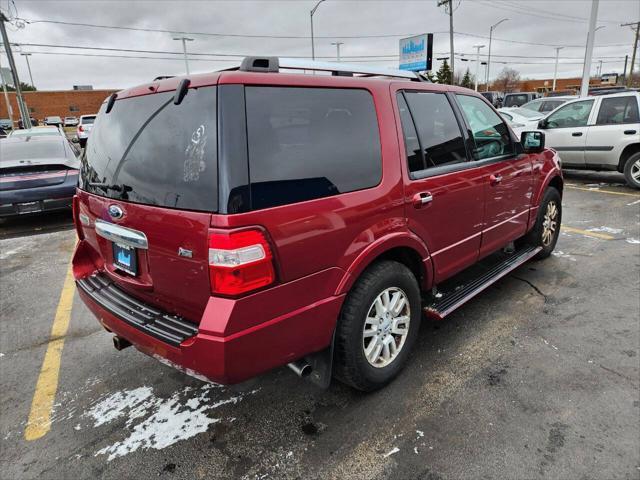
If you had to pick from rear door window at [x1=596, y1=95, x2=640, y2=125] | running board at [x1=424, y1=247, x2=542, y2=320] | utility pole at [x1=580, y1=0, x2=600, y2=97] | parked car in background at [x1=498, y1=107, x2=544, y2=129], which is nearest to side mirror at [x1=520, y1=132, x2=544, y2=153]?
running board at [x1=424, y1=247, x2=542, y2=320]

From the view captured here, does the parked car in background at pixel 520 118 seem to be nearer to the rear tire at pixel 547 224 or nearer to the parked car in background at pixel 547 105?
the parked car in background at pixel 547 105

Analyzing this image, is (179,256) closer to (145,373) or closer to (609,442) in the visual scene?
(145,373)

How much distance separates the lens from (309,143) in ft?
7.17

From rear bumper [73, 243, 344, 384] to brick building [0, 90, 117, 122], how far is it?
64.9 m

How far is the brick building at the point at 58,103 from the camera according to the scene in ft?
191

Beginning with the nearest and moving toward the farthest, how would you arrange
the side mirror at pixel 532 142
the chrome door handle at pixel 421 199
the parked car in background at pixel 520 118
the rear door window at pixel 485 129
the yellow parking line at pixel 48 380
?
1. the yellow parking line at pixel 48 380
2. the chrome door handle at pixel 421 199
3. the rear door window at pixel 485 129
4. the side mirror at pixel 532 142
5. the parked car in background at pixel 520 118

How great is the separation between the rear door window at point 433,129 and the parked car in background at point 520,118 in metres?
9.60

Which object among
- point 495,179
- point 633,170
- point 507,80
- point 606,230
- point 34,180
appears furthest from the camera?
point 507,80

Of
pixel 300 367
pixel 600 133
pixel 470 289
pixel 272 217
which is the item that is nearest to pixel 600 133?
pixel 600 133

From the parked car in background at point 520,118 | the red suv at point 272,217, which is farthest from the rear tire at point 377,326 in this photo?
the parked car in background at point 520,118

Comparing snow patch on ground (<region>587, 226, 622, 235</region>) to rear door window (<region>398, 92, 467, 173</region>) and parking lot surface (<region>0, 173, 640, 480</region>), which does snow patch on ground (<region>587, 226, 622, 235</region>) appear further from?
rear door window (<region>398, 92, 467, 173</region>)

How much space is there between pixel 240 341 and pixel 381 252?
99cm

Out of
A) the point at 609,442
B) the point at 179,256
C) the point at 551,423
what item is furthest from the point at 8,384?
the point at 609,442

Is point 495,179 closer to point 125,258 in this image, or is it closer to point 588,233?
point 125,258
